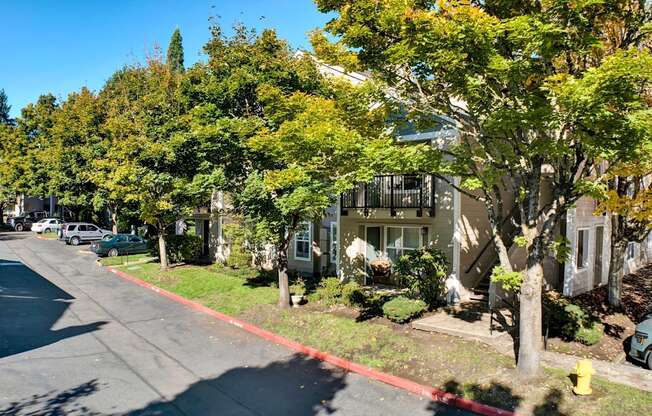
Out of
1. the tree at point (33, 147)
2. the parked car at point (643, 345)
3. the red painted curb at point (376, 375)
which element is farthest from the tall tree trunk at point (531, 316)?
the tree at point (33, 147)

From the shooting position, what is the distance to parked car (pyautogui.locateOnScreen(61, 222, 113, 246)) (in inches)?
1516

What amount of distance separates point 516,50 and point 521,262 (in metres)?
8.28

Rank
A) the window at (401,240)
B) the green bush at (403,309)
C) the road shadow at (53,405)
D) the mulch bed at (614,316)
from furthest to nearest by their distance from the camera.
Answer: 1. the window at (401,240)
2. the green bush at (403,309)
3. the mulch bed at (614,316)
4. the road shadow at (53,405)

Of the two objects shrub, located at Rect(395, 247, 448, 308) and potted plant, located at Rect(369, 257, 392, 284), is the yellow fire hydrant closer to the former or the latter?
shrub, located at Rect(395, 247, 448, 308)

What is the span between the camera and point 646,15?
31.2 feet

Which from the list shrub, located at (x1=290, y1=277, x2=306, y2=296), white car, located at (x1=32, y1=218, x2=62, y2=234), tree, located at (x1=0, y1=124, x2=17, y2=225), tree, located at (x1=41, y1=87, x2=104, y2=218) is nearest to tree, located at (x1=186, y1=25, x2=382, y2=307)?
shrub, located at (x1=290, y1=277, x2=306, y2=296)

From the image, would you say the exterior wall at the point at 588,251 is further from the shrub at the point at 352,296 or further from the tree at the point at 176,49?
the tree at the point at 176,49

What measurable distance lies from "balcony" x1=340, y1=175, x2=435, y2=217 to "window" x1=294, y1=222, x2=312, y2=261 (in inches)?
166

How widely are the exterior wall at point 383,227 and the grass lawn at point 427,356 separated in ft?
10.9

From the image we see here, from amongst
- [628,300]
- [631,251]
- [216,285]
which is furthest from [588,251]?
[216,285]

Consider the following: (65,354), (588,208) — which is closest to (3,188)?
(65,354)

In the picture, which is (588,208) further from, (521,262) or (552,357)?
(552,357)

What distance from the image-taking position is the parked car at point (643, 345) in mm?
10195

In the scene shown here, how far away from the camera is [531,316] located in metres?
9.52
